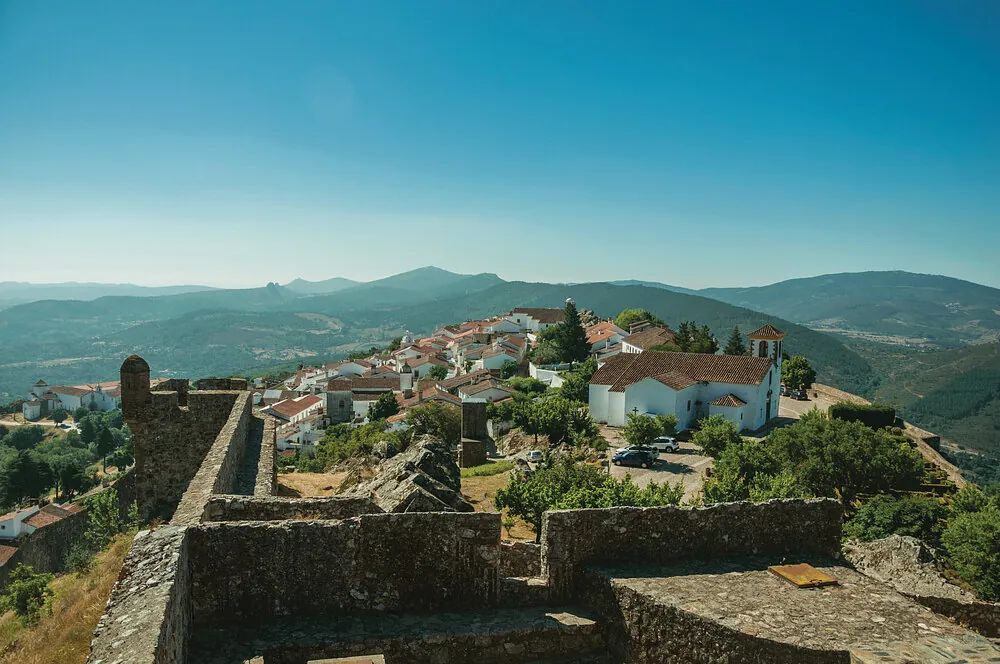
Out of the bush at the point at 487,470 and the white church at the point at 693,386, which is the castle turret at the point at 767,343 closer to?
the white church at the point at 693,386

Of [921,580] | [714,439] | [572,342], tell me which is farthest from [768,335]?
[921,580]

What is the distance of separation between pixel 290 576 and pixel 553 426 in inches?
1168

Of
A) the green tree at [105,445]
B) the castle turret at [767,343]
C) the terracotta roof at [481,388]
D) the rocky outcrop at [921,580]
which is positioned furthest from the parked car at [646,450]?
the green tree at [105,445]

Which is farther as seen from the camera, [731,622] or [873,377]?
[873,377]

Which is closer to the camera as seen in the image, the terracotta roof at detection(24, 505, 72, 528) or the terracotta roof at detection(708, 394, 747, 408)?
the terracotta roof at detection(708, 394, 747, 408)

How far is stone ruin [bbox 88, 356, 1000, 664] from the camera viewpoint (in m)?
5.14

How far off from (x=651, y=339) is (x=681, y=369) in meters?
23.3

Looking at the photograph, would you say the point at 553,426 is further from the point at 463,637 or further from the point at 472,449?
the point at 463,637

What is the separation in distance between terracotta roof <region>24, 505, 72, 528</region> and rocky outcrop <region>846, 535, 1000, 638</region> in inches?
2343

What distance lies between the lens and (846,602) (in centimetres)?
610

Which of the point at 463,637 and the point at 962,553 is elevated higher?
the point at 463,637

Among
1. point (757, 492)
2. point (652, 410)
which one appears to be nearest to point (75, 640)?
point (757, 492)

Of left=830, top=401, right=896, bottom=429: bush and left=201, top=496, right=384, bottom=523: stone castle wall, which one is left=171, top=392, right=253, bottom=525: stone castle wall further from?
left=830, top=401, right=896, bottom=429: bush

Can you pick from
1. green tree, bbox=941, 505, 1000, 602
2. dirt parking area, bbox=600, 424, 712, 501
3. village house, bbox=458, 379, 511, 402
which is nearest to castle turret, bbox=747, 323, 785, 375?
dirt parking area, bbox=600, 424, 712, 501
